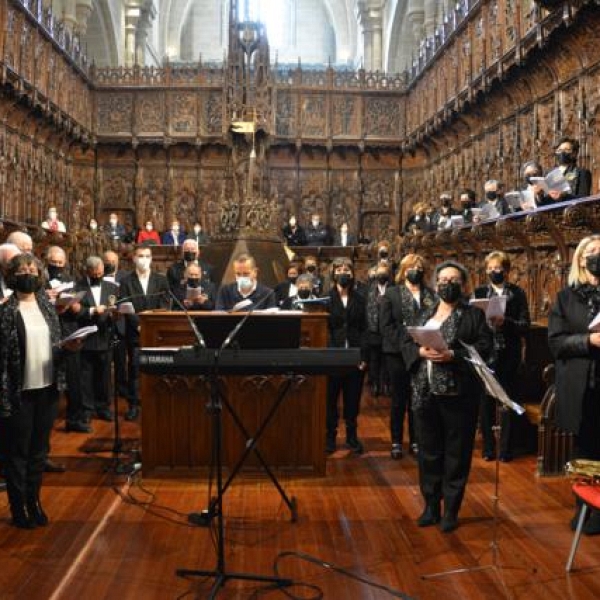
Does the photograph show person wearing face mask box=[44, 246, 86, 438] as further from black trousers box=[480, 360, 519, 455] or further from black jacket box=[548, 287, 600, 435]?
black jacket box=[548, 287, 600, 435]

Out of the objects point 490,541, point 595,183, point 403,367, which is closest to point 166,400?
point 403,367

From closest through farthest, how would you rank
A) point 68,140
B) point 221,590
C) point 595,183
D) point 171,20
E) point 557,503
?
1. point 221,590
2. point 557,503
3. point 595,183
4. point 68,140
5. point 171,20

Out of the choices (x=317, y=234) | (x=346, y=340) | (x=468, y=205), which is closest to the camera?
(x=346, y=340)

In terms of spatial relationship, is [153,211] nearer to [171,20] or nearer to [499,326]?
[499,326]

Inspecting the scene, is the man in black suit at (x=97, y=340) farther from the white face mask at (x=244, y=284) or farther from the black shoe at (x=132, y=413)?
the white face mask at (x=244, y=284)

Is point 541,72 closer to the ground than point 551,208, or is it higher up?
higher up

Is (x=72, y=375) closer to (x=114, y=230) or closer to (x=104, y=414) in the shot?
(x=104, y=414)

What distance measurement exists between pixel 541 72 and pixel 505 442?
7223 mm

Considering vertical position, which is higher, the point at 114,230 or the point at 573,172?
the point at 573,172

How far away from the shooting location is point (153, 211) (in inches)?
747

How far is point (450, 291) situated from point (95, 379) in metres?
4.27

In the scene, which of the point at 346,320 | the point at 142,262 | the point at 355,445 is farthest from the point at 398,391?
the point at 142,262

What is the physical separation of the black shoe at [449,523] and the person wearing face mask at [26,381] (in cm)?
234

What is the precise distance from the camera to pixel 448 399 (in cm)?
418
